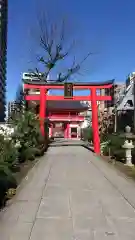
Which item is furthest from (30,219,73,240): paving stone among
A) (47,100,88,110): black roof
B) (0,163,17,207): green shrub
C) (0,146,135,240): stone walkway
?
(47,100,88,110): black roof

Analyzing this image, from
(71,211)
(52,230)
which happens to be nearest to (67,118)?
(71,211)

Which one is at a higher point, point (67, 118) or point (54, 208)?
point (67, 118)

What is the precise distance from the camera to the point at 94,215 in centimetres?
674

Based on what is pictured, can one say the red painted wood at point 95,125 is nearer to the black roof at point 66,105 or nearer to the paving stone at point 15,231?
the paving stone at point 15,231

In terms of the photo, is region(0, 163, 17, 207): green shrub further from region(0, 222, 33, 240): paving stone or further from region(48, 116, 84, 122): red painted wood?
region(48, 116, 84, 122): red painted wood

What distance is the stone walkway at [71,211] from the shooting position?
555 cm

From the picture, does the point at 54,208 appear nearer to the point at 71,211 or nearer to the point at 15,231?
the point at 71,211

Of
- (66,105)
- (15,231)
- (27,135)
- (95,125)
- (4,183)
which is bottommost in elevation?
(15,231)

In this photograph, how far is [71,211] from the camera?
7.10 metres

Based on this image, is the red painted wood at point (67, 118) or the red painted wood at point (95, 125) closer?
the red painted wood at point (95, 125)

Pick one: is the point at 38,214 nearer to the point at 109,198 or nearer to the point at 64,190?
the point at 109,198

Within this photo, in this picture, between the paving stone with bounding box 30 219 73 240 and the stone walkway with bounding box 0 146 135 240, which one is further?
the stone walkway with bounding box 0 146 135 240

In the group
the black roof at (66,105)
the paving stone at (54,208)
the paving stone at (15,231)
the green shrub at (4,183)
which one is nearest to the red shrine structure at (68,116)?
the black roof at (66,105)

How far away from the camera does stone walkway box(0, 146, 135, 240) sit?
18.2 ft
